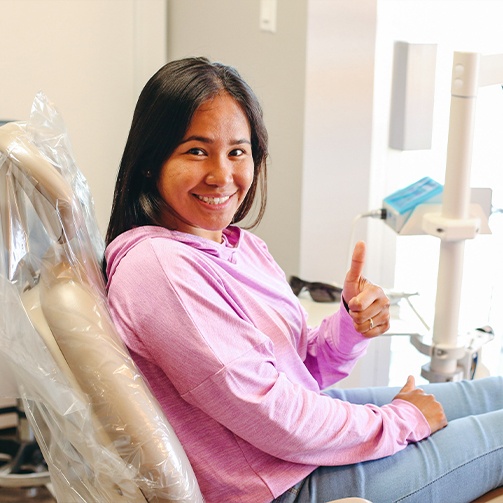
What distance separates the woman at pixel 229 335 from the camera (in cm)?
111

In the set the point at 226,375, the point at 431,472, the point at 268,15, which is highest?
the point at 268,15

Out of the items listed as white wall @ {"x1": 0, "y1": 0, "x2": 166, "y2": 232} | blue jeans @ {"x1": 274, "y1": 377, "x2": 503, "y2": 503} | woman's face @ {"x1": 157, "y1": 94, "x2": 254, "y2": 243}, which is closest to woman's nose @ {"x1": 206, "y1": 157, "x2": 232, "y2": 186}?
woman's face @ {"x1": 157, "y1": 94, "x2": 254, "y2": 243}

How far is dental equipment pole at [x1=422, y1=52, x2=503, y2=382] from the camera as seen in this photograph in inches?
64.9

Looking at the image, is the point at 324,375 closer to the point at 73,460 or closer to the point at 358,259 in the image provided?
the point at 358,259

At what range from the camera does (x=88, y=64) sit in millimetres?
2590

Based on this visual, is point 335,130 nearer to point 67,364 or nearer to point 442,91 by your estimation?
point 442,91

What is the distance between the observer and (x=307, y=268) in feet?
7.25

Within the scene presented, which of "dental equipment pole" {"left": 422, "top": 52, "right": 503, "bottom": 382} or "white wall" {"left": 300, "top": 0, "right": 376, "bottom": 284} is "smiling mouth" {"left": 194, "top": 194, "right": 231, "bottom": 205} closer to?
"dental equipment pole" {"left": 422, "top": 52, "right": 503, "bottom": 382}

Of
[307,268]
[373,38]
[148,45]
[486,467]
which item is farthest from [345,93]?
[486,467]

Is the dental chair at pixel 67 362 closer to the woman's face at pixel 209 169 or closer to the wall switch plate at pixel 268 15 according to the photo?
the woman's face at pixel 209 169

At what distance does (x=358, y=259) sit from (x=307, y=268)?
2.96 ft

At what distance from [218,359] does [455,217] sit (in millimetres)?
790

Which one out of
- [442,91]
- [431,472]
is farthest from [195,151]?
[442,91]

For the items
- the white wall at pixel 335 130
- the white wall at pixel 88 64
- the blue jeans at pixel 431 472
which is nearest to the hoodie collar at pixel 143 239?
the blue jeans at pixel 431 472
